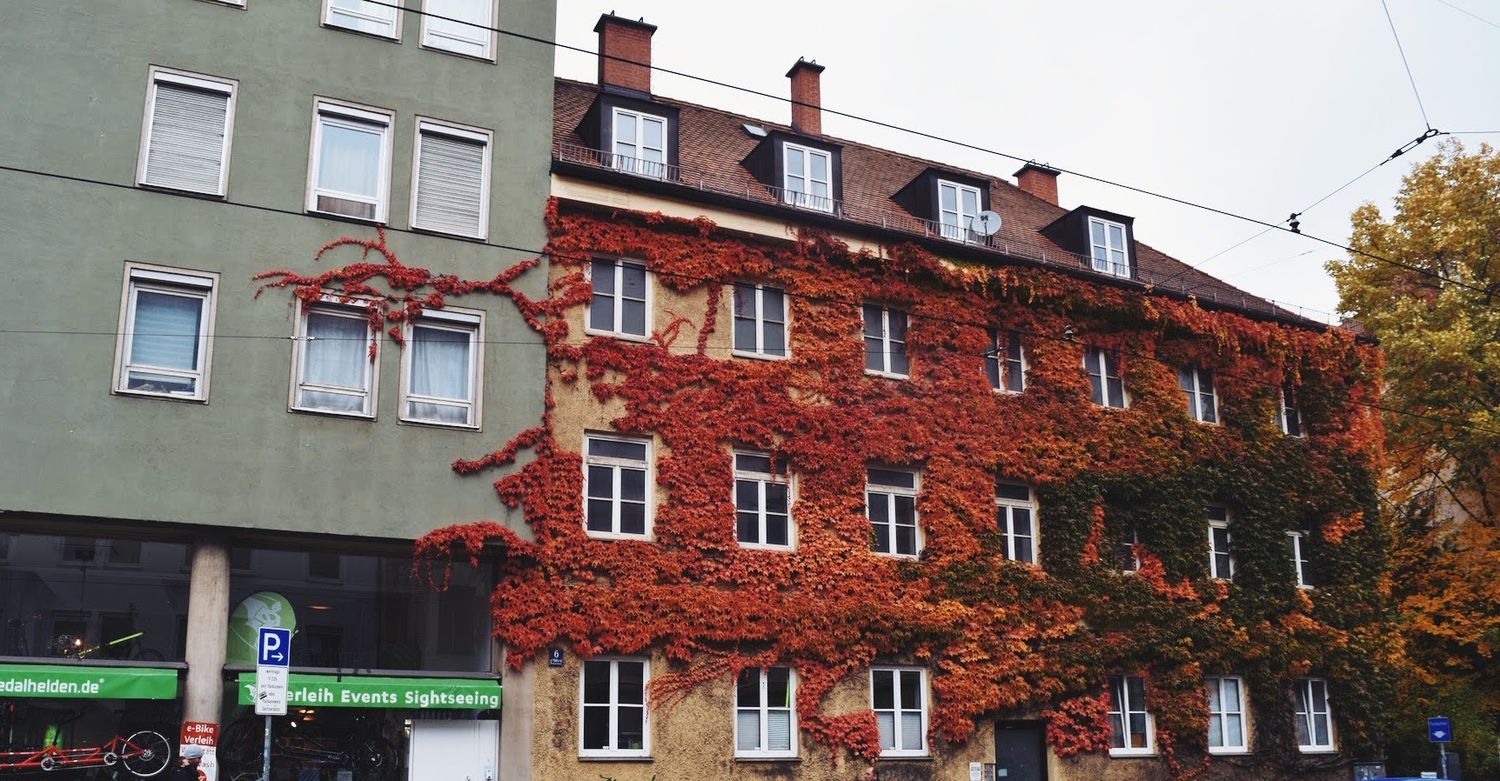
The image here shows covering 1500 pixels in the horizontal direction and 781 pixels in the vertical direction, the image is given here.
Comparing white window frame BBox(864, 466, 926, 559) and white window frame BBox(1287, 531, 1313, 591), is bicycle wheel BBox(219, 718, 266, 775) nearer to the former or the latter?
white window frame BBox(864, 466, 926, 559)

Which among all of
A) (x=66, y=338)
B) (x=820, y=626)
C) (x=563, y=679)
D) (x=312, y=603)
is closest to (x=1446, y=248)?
(x=820, y=626)

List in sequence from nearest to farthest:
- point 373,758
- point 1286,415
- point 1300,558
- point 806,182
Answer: point 373,758 < point 806,182 < point 1300,558 < point 1286,415

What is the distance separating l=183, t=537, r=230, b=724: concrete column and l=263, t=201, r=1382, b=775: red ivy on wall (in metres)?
2.90

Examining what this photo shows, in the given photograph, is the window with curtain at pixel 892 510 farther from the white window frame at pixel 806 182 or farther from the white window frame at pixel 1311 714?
the white window frame at pixel 1311 714

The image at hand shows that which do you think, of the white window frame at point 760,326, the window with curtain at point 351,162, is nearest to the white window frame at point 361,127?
the window with curtain at point 351,162

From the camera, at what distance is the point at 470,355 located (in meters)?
22.0

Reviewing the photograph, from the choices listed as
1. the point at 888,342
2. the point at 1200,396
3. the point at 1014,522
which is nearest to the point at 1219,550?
the point at 1200,396

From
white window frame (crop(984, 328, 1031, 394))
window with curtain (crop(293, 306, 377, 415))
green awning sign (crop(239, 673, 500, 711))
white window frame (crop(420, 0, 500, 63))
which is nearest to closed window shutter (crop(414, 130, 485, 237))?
white window frame (crop(420, 0, 500, 63))

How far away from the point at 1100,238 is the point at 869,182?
5.28 metres

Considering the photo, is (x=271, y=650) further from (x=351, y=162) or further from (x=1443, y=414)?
(x=1443, y=414)

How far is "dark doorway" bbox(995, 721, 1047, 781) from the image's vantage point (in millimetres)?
25250

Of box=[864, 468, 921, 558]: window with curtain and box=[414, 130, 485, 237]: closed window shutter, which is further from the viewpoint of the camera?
box=[864, 468, 921, 558]: window with curtain

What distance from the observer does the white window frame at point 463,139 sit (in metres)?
22.2

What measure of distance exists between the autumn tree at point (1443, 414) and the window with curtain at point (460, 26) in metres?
21.7
